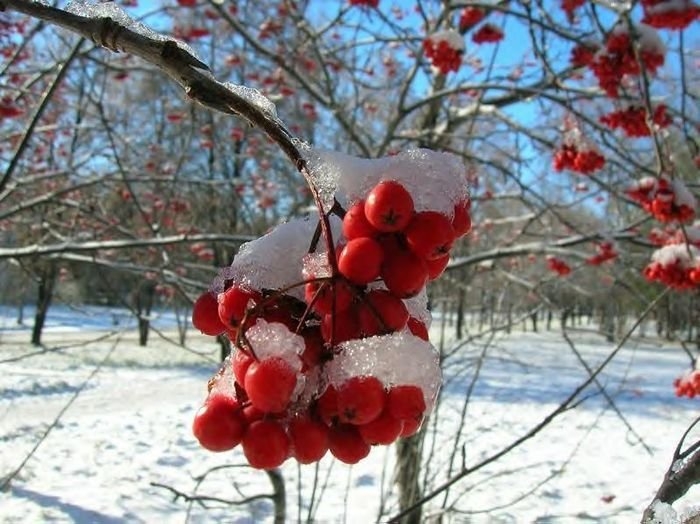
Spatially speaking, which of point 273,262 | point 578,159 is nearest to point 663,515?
point 273,262

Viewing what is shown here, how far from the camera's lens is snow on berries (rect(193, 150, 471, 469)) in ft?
2.20

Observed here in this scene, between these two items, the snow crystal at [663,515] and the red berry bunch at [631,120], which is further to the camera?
the red berry bunch at [631,120]

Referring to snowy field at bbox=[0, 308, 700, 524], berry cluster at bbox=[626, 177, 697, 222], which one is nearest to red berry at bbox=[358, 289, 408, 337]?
snowy field at bbox=[0, 308, 700, 524]

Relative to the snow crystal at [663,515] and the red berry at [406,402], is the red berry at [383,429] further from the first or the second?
the snow crystal at [663,515]

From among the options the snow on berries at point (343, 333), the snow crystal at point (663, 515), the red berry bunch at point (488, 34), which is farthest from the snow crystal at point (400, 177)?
the red berry bunch at point (488, 34)

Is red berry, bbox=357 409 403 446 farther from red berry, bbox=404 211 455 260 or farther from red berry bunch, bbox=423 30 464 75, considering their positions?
red berry bunch, bbox=423 30 464 75

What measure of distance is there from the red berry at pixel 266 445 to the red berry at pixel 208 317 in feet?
0.51

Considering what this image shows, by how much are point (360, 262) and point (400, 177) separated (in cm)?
15

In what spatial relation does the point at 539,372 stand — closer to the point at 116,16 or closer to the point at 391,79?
the point at 391,79

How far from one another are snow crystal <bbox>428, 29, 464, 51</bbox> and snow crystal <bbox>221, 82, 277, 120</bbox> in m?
3.34

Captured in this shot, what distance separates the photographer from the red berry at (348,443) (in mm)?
715

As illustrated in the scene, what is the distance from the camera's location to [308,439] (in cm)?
69

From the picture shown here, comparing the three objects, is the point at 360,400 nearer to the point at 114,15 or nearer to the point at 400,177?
the point at 400,177

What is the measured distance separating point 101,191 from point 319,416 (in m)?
6.95
